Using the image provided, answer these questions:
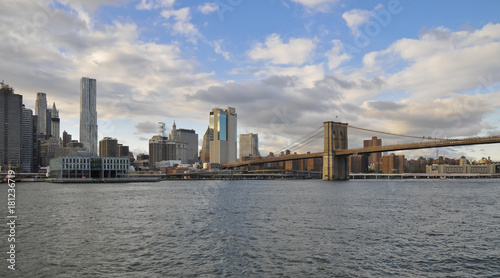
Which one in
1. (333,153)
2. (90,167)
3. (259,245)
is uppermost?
(333,153)

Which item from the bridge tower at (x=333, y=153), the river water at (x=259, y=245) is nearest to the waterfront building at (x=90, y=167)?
the bridge tower at (x=333, y=153)

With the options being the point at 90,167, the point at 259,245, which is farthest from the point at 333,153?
the point at 259,245

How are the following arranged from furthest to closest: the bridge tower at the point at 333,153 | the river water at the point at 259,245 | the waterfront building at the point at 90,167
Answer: the waterfront building at the point at 90,167 < the bridge tower at the point at 333,153 < the river water at the point at 259,245

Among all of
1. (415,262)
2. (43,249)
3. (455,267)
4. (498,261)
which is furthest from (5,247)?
(498,261)

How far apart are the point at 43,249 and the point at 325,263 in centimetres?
1576

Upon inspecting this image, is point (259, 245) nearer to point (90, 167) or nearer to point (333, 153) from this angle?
point (333, 153)

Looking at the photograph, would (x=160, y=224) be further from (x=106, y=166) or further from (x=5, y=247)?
(x=106, y=166)

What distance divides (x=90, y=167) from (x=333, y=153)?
10020cm

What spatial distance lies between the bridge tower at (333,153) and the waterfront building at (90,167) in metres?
87.1

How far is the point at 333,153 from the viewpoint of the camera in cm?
13588

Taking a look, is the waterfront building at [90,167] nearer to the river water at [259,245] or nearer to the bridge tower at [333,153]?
the bridge tower at [333,153]

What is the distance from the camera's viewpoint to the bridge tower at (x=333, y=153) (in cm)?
13612

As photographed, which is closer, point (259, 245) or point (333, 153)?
point (259, 245)

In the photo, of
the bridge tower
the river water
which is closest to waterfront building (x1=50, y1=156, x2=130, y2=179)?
the bridge tower
